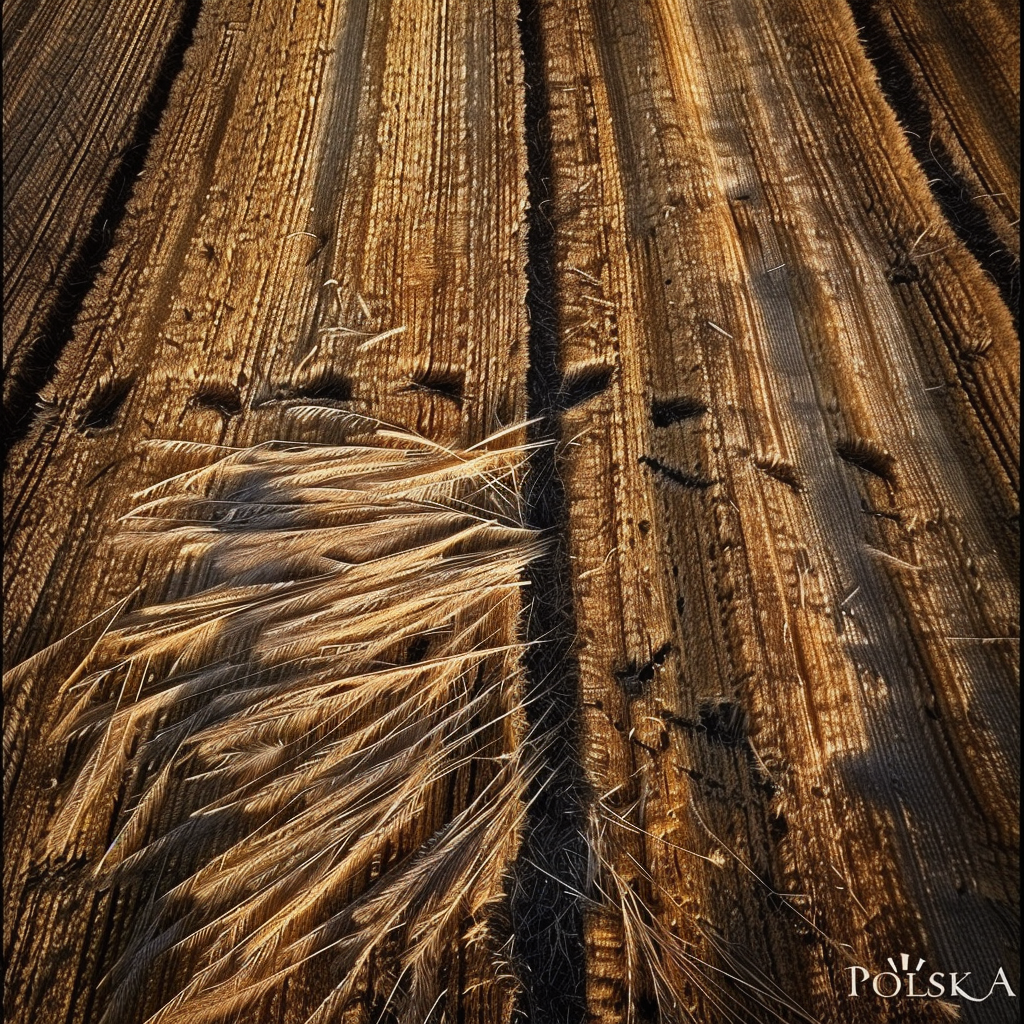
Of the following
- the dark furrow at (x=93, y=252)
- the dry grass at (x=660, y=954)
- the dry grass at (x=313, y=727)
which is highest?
the dark furrow at (x=93, y=252)

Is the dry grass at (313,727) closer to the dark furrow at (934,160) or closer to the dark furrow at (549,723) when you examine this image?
the dark furrow at (549,723)

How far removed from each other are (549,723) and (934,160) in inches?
41.8

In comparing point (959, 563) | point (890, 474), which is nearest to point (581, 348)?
point (890, 474)

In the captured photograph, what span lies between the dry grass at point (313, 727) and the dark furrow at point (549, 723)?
0.09ft

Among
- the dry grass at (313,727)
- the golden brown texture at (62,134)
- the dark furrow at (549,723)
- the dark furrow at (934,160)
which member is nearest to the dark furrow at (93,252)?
the golden brown texture at (62,134)

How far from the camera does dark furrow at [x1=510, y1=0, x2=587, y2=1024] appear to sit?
34.6 inches

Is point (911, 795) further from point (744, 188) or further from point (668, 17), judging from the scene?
point (668, 17)

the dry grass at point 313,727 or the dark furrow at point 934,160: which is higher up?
the dark furrow at point 934,160

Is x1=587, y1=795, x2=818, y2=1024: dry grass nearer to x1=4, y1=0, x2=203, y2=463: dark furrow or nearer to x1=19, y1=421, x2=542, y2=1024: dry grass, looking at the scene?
x1=19, y1=421, x2=542, y2=1024: dry grass

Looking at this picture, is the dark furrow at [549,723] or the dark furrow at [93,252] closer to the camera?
the dark furrow at [549,723]

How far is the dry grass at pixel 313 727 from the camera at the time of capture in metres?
0.89

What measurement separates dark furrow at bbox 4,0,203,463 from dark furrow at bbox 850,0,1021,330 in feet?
4.04

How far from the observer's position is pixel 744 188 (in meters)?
1.22

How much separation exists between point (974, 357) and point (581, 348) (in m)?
0.57
